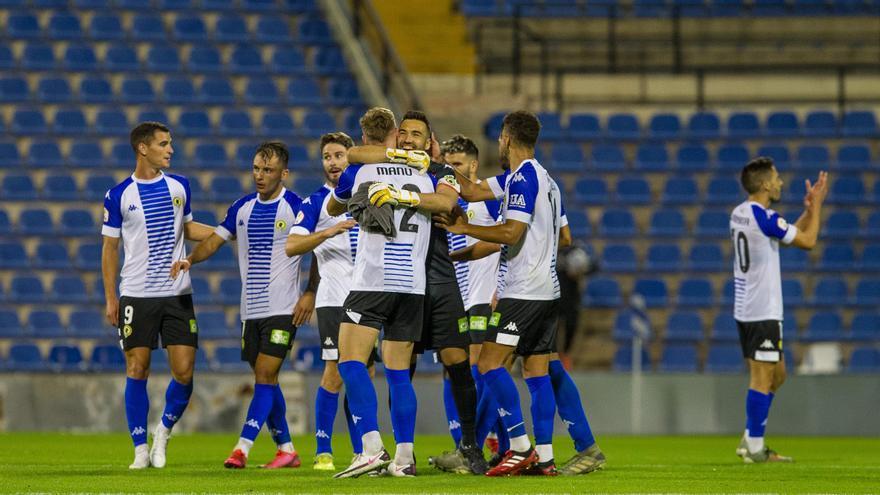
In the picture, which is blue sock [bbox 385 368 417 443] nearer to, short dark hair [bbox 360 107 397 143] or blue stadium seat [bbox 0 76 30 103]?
short dark hair [bbox 360 107 397 143]

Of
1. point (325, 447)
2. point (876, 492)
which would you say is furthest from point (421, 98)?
point (876, 492)

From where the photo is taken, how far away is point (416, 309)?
350 inches

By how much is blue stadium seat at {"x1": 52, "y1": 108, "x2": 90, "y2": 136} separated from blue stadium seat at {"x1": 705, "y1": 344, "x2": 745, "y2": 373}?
31.9 feet

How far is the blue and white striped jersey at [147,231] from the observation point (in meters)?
10.1

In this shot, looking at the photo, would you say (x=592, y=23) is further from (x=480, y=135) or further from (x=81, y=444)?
(x=81, y=444)

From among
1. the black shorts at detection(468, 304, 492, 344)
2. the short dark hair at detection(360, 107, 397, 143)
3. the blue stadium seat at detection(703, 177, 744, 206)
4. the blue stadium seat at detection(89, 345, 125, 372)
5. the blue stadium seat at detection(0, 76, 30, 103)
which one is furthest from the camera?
the blue stadium seat at detection(0, 76, 30, 103)

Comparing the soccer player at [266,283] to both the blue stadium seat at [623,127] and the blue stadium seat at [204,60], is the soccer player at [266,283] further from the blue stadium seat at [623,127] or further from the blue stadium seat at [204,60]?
the blue stadium seat at [204,60]

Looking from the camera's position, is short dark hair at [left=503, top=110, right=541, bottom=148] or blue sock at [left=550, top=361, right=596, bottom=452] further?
blue sock at [left=550, top=361, right=596, bottom=452]

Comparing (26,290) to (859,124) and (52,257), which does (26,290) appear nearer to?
(52,257)

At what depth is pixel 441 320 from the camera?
932 centimetres

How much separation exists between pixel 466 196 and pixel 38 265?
1195 centimetres

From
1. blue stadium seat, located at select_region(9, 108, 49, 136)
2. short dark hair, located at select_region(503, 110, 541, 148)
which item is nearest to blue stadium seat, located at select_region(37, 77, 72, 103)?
blue stadium seat, located at select_region(9, 108, 49, 136)

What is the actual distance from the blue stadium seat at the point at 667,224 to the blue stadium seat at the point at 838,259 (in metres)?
1.94

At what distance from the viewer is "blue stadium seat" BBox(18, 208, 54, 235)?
20.5m
